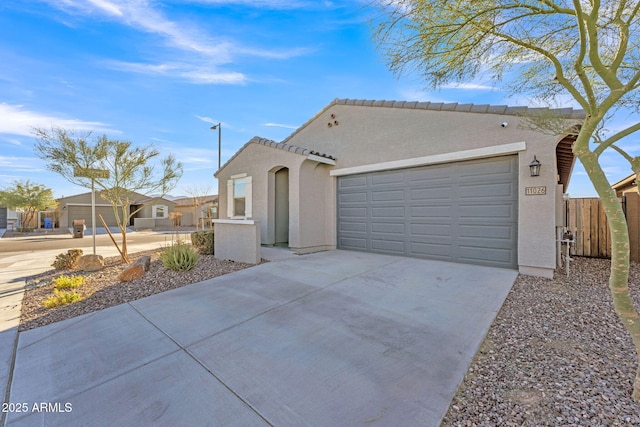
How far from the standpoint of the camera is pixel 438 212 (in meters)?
7.10

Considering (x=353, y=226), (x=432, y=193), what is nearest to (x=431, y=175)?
(x=432, y=193)

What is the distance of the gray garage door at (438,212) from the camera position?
20.5ft

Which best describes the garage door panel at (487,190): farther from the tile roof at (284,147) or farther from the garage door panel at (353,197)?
the tile roof at (284,147)

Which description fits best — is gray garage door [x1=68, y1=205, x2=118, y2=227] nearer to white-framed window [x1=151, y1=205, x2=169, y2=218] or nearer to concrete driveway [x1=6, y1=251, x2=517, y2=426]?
white-framed window [x1=151, y1=205, x2=169, y2=218]

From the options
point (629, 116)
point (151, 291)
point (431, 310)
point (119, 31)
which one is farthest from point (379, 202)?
point (119, 31)

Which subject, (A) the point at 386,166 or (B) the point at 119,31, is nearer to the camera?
(B) the point at 119,31

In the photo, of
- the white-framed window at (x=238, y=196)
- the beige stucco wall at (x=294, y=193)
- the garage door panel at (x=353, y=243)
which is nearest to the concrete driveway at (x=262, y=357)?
the garage door panel at (x=353, y=243)

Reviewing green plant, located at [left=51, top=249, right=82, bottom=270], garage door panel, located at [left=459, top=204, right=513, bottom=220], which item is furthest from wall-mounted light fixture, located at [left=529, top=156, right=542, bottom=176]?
green plant, located at [left=51, top=249, right=82, bottom=270]

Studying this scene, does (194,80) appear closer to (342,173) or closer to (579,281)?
(342,173)

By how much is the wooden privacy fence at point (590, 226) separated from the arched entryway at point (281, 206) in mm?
8956

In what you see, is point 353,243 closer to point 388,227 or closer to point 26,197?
point 388,227

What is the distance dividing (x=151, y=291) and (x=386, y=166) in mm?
6569

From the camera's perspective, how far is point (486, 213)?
21.1 feet

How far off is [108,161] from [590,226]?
14348mm
